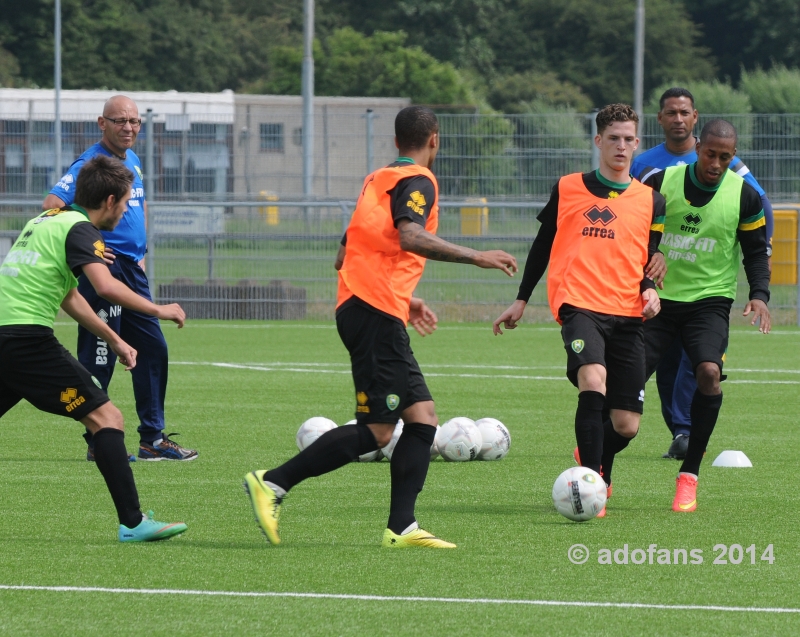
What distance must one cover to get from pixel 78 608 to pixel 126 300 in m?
1.60

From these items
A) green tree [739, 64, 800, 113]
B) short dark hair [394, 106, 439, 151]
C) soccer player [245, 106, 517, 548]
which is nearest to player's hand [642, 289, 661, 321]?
soccer player [245, 106, 517, 548]

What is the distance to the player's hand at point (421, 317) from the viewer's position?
22.1ft

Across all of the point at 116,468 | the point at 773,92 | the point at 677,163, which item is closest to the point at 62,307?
the point at 116,468

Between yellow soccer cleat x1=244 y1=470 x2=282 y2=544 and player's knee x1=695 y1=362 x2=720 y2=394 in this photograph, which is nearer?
yellow soccer cleat x1=244 y1=470 x2=282 y2=544

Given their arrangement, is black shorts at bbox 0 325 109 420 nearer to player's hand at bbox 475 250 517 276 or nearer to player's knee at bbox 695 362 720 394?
player's hand at bbox 475 250 517 276

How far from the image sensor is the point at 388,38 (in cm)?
Result: 6191

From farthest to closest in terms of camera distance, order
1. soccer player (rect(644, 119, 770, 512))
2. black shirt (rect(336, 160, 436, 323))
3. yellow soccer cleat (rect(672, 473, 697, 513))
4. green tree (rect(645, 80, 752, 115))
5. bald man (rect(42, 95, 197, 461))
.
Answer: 1. green tree (rect(645, 80, 752, 115))
2. bald man (rect(42, 95, 197, 461))
3. soccer player (rect(644, 119, 770, 512))
4. yellow soccer cleat (rect(672, 473, 697, 513))
5. black shirt (rect(336, 160, 436, 323))

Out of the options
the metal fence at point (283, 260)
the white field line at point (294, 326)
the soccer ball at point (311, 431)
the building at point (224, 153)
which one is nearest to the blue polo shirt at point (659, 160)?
the soccer ball at point (311, 431)

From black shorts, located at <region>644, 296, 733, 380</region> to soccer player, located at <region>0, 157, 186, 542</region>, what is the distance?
2671mm

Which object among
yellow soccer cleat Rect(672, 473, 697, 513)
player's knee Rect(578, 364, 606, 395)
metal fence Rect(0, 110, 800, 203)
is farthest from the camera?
metal fence Rect(0, 110, 800, 203)

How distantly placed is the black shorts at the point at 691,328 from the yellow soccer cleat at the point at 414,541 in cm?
193

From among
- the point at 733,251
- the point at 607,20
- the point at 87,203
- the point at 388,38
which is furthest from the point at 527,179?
the point at 607,20

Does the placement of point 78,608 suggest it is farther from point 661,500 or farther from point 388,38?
point 388,38

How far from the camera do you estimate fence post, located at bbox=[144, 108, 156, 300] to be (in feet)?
71.1
